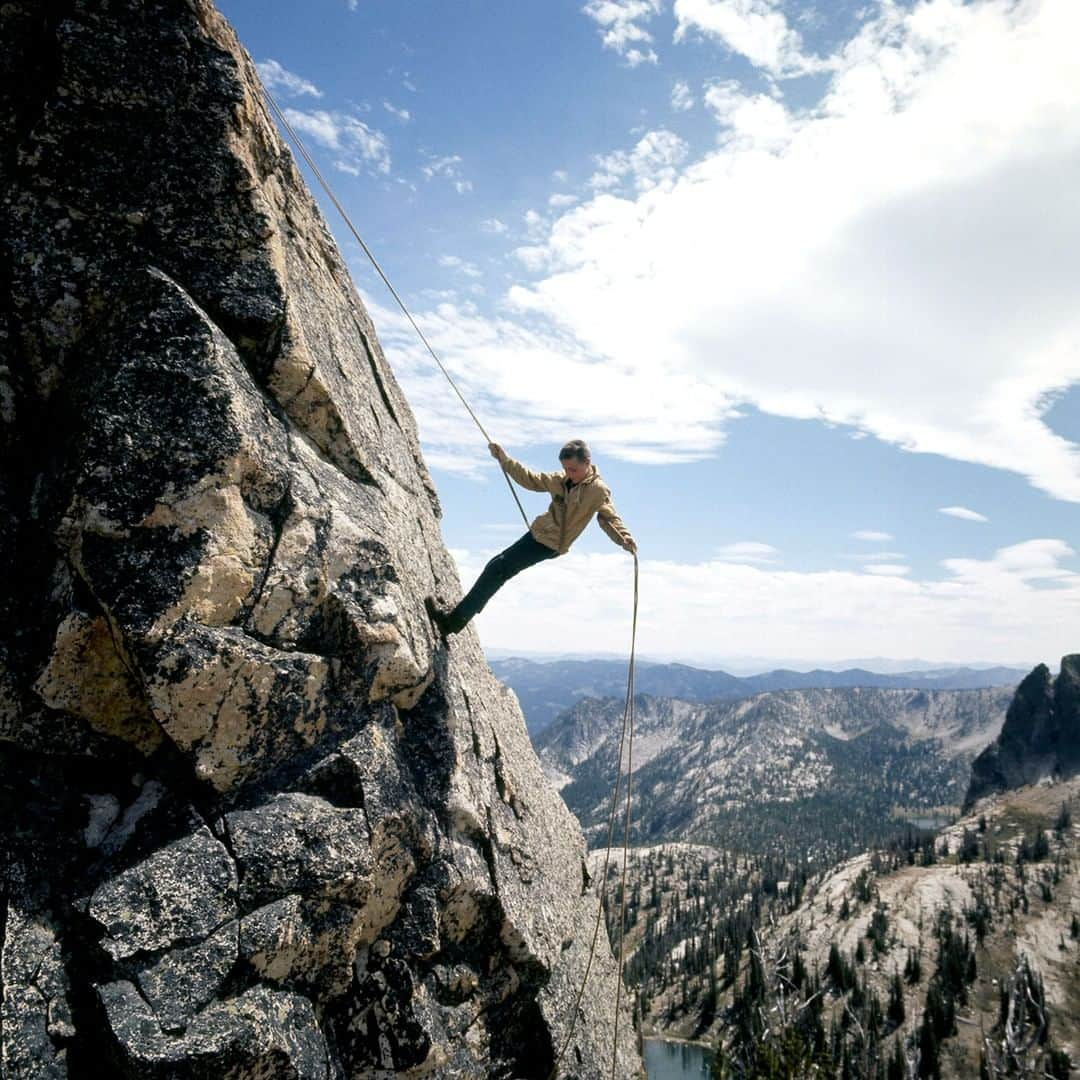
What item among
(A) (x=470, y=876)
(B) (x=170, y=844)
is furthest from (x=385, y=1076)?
(B) (x=170, y=844)

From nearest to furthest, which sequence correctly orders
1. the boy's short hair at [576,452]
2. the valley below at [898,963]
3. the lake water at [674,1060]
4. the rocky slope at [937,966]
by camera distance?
the boy's short hair at [576,452] → the rocky slope at [937,966] → the valley below at [898,963] → the lake water at [674,1060]

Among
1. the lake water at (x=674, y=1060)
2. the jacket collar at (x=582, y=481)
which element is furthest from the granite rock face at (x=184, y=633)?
the lake water at (x=674, y=1060)

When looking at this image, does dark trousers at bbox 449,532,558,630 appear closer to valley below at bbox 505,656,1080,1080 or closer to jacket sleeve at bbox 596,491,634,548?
jacket sleeve at bbox 596,491,634,548

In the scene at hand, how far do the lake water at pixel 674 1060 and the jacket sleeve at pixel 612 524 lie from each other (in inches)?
5260

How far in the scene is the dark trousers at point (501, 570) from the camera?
12766 mm

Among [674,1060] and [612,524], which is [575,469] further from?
[674,1060]

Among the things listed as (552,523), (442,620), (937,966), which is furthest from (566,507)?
(937,966)

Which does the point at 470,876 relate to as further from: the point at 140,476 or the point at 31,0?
the point at 31,0

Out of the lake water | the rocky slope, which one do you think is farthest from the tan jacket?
the lake water

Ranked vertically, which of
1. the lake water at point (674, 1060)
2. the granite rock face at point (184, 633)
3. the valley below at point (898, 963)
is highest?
the granite rock face at point (184, 633)

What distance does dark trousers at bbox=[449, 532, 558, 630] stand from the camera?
41.9 feet

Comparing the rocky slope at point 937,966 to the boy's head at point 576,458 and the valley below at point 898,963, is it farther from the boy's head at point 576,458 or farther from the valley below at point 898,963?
the boy's head at point 576,458

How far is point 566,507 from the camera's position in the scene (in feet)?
40.1

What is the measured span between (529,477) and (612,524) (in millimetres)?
1766
